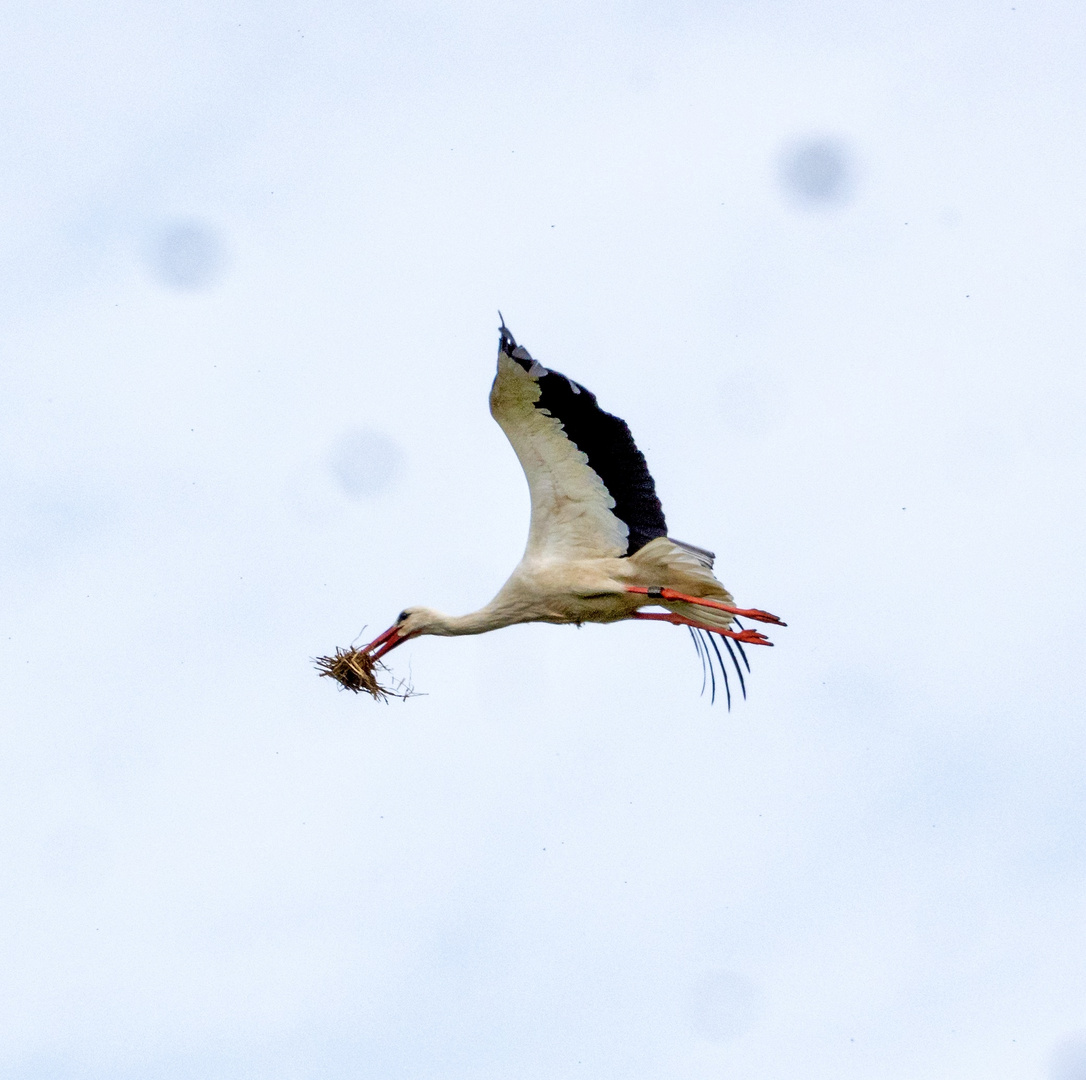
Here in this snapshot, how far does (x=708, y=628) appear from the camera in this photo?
15430 mm

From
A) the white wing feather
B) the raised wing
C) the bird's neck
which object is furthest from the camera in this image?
the bird's neck

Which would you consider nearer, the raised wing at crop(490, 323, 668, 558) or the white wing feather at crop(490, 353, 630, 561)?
the raised wing at crop(490, 323, 668, 558)

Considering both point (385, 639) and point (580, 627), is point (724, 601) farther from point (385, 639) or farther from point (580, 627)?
point (385, 639)

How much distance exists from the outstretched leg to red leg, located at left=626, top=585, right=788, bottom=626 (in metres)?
0.04

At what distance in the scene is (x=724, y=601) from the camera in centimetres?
1538

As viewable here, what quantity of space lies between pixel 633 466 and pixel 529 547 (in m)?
0.84

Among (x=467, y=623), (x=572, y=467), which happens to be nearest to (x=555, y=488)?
(x=572, y=467)

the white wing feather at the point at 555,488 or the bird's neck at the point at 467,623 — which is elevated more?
the white wing feather at the point at 555,488

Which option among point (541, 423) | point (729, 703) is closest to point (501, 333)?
point (541, 423)

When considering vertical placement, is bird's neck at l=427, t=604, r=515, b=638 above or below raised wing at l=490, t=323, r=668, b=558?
below

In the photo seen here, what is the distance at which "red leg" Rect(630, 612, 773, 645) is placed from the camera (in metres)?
15.2

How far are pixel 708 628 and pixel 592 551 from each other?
33.3 inches

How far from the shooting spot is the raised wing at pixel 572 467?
48.2ft

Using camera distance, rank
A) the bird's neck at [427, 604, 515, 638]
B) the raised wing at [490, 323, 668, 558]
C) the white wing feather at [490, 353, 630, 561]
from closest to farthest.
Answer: the raised wing at [490, 323, 668, 558] → the white wing feather at [490, 353, 630, 561] → the bird's neck at [427, 604, 515, 638]
